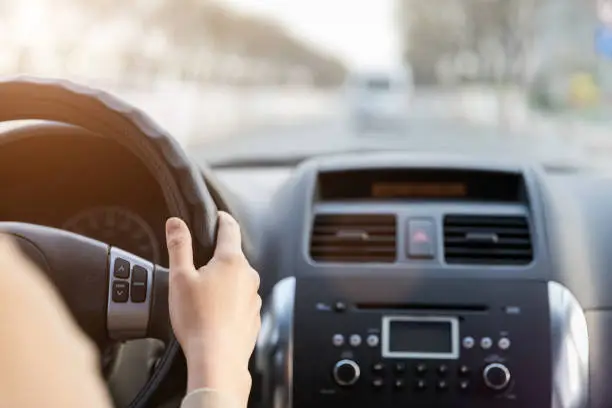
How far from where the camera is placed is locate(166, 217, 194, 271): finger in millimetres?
1742

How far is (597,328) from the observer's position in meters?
2.65

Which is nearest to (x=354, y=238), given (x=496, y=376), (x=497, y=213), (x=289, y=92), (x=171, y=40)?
(x=497, y=213)

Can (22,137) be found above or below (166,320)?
above

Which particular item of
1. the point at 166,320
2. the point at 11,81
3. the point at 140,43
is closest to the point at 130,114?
the point at 11,81

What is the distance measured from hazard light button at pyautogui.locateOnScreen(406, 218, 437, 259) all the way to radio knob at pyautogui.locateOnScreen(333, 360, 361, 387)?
12.8 inches

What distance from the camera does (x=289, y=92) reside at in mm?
32969

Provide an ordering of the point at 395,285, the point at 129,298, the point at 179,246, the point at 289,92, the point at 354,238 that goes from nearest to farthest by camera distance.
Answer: the point at 179,246
the point at 129,298
the point at 395,285
the point at 354,238
the point at 289,92

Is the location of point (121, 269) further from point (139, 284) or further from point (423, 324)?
point (423, 324)

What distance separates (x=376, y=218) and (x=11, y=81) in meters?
1.17

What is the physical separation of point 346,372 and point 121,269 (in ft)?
2.61

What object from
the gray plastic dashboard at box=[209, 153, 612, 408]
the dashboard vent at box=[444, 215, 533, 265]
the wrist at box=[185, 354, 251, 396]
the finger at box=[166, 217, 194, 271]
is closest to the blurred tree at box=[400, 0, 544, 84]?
the gray plastic dashboard at box=[209, 153, 612, 408]

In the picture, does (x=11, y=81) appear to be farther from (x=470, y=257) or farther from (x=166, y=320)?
(x=470, y=257)

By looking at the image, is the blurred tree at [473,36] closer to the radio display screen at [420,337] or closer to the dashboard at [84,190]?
the radio display screen at [420,337]

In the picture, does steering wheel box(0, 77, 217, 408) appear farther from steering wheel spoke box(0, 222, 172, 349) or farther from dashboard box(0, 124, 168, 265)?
dashboard box(0, 124, 168, 265)
